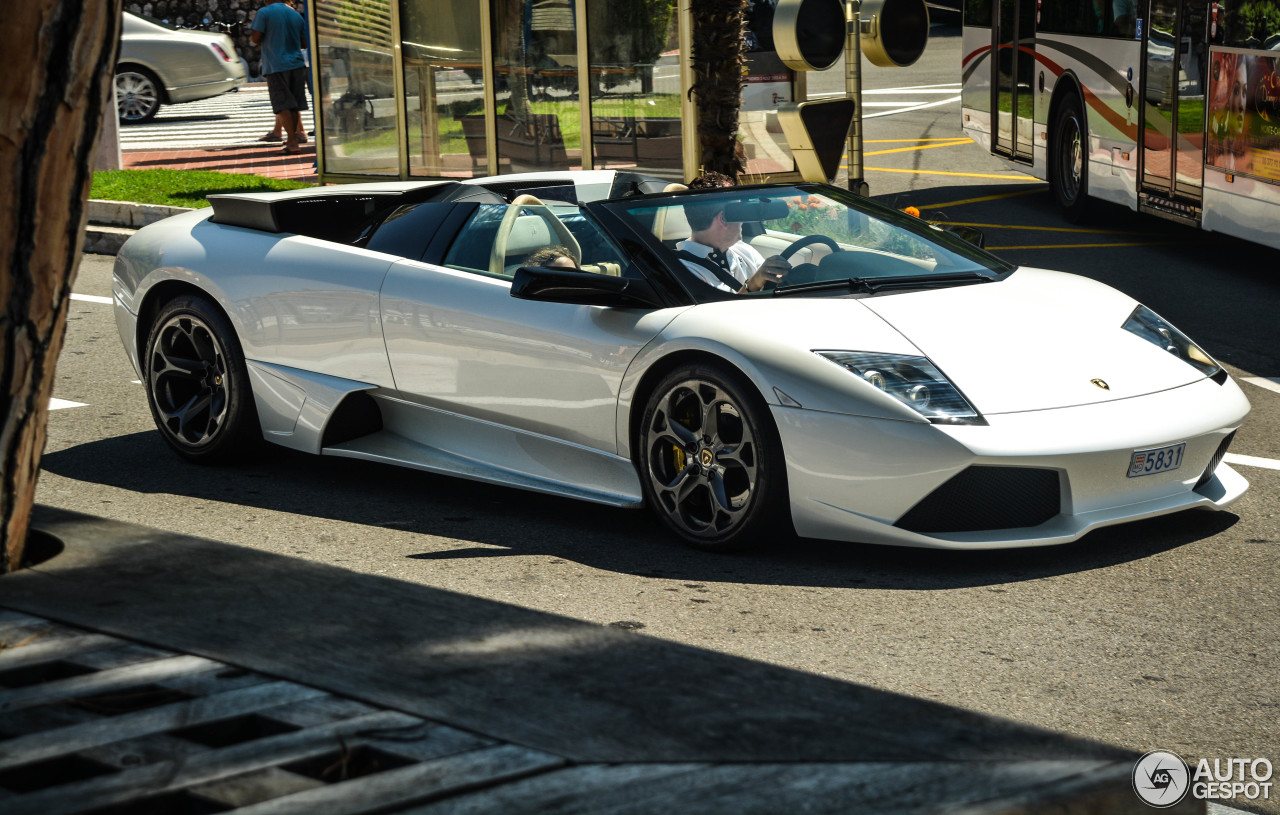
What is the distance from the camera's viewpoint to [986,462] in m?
4.39

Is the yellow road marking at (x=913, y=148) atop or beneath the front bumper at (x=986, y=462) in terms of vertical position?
atop

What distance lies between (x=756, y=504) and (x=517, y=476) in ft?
3.32

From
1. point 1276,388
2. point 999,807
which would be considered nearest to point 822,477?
point 999,807

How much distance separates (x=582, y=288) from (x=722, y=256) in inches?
22.0

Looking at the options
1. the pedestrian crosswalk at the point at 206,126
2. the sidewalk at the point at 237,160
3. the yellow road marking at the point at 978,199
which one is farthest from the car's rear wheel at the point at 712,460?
the pedestrian crosswalk at the point at 206,126

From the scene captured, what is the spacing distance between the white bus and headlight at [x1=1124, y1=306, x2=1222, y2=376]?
4.92 meters

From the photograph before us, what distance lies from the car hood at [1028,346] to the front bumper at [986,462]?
3.1 inches

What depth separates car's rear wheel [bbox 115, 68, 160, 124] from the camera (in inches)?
877

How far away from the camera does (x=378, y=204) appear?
6.92m

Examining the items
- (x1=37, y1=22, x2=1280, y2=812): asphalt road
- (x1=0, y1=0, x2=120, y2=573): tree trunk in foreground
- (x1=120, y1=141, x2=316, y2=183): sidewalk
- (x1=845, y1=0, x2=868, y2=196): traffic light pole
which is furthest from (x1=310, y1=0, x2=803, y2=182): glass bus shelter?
(x1=0, y1=0, x2=120, y2=573): tree trunk in foreground

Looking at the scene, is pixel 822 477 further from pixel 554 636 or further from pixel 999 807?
pixel 999 807

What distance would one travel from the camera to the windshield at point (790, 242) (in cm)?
525

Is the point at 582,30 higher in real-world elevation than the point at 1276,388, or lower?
higher

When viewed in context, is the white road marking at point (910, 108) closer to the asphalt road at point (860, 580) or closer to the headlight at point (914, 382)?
the asphalt road at point (860, 580)
